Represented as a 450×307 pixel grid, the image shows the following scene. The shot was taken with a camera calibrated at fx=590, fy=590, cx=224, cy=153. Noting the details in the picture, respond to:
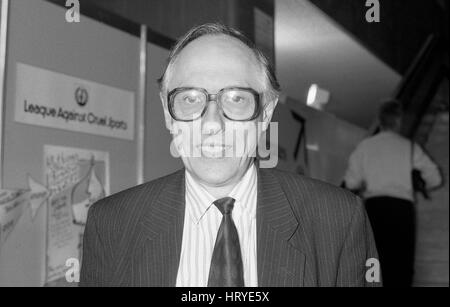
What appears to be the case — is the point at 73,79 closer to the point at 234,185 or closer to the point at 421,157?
the point at 234,185

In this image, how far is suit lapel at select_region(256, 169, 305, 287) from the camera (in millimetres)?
788

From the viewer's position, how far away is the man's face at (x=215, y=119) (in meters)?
0.75

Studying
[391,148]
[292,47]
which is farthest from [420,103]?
[292,47]

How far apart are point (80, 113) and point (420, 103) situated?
4.35 meters

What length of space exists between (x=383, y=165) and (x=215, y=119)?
160cm

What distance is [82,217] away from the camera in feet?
4.67

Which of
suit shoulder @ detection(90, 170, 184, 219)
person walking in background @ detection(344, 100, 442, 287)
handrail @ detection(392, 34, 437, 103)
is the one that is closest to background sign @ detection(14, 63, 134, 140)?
suit shoulder @ detection(90, 170, 184, 219)

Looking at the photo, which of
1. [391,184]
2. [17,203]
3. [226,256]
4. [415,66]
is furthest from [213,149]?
[415,66]

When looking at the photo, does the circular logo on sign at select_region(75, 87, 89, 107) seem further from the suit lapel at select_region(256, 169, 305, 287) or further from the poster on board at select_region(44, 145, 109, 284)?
the suit lapel at select_region(256, 169, 305, 287)

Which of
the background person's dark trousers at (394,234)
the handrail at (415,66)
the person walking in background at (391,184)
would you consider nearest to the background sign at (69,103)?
the person walking in background at (391,184)

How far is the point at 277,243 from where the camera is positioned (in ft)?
2.63

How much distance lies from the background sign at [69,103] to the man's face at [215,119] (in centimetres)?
53

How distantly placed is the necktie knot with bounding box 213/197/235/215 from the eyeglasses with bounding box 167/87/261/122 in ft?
0.43

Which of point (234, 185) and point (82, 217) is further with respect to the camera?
point (82, 217)
